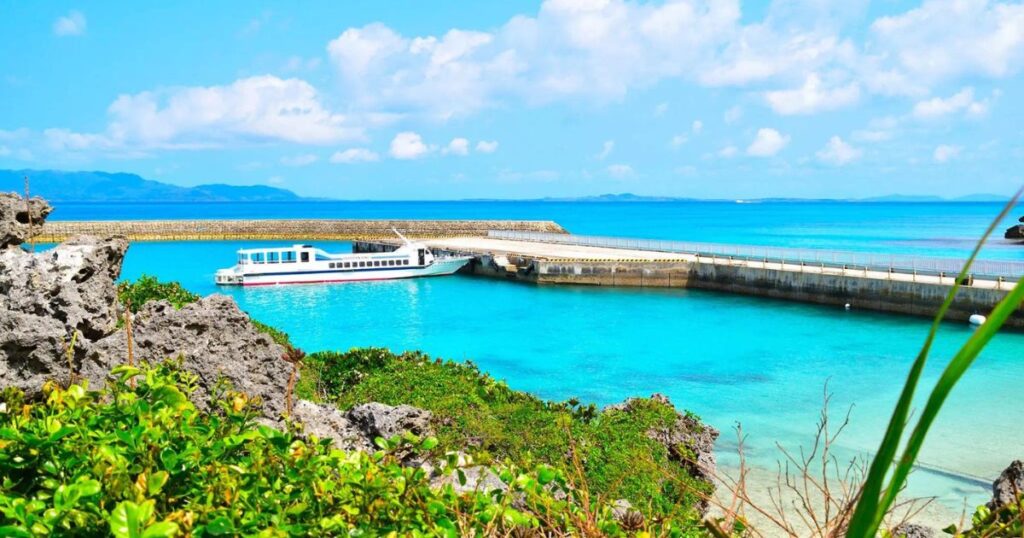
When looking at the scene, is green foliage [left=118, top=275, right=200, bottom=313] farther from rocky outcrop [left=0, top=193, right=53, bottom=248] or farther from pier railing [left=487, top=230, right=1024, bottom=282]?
pier railing [left=487, top=230, right=1024, bottom=282]

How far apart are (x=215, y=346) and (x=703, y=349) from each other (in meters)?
22.4

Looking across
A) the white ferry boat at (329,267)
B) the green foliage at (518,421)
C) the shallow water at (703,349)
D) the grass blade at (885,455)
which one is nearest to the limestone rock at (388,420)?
the green foliage at (518,421)

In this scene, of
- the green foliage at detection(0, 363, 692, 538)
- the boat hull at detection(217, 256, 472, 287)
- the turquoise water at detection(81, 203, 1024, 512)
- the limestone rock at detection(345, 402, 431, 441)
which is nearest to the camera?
the green foliage at detection(0, 363, 692, 538)

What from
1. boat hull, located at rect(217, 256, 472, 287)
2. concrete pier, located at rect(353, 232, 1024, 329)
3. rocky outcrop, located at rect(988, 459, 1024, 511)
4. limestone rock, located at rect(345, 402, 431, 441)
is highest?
rocky outcrop, located at rect(988, 459, 1024, 511)

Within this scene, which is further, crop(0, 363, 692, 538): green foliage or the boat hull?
the boat hull

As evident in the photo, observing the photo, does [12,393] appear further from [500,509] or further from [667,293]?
[667,293]

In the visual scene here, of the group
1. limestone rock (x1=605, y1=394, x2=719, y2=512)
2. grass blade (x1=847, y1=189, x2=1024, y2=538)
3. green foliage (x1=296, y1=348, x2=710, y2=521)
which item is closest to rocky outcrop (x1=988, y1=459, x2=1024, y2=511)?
green foliage (x1=296, y1=348, x2=710, y2=521)

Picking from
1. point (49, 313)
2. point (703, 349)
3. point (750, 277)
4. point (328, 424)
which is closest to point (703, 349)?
point (703, 349)

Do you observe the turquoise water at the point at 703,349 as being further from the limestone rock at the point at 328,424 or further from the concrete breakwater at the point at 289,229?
the concrete breakwater at the point at 289,229

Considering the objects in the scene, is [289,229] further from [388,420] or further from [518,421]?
[388,420]

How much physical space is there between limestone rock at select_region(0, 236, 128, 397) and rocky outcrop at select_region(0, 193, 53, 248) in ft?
5.82

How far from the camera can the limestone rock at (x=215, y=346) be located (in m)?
6.34

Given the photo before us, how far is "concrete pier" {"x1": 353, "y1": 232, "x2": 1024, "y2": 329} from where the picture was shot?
3183cm

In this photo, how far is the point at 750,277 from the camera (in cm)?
3938
